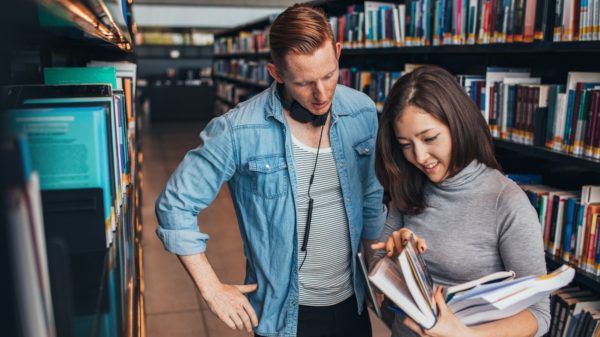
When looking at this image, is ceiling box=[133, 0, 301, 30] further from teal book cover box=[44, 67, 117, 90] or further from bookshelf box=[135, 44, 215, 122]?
teal book cover box=[44, 67, 117, 90]

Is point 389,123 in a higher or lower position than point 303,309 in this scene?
higher

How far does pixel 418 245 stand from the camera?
1152 mm

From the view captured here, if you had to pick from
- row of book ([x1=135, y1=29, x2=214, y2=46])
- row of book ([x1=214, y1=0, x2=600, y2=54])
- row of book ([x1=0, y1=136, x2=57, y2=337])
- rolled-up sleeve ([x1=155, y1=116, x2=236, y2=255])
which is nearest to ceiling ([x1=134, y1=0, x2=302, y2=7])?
row of book ([x1=135, y1=29, x2=214, y2=46])

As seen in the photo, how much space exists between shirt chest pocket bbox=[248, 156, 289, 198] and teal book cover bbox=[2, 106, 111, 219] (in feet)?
1.80

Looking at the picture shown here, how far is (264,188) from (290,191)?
0.07 metres

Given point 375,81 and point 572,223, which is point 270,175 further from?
point 375,81

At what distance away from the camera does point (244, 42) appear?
9477 millimetres

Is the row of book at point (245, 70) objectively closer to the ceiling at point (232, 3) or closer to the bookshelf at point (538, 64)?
the ceiling at point (232, 3)

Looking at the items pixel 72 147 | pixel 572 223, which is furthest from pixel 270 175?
pixel 572 223

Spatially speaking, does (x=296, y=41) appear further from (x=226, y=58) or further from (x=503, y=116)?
(x=226, y=58)

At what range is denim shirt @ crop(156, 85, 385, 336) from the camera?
1.32 m

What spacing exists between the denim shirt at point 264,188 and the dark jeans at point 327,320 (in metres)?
0.03

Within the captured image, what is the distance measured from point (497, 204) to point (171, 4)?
12590 mm

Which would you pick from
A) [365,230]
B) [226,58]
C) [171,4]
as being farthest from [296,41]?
[171,4]
